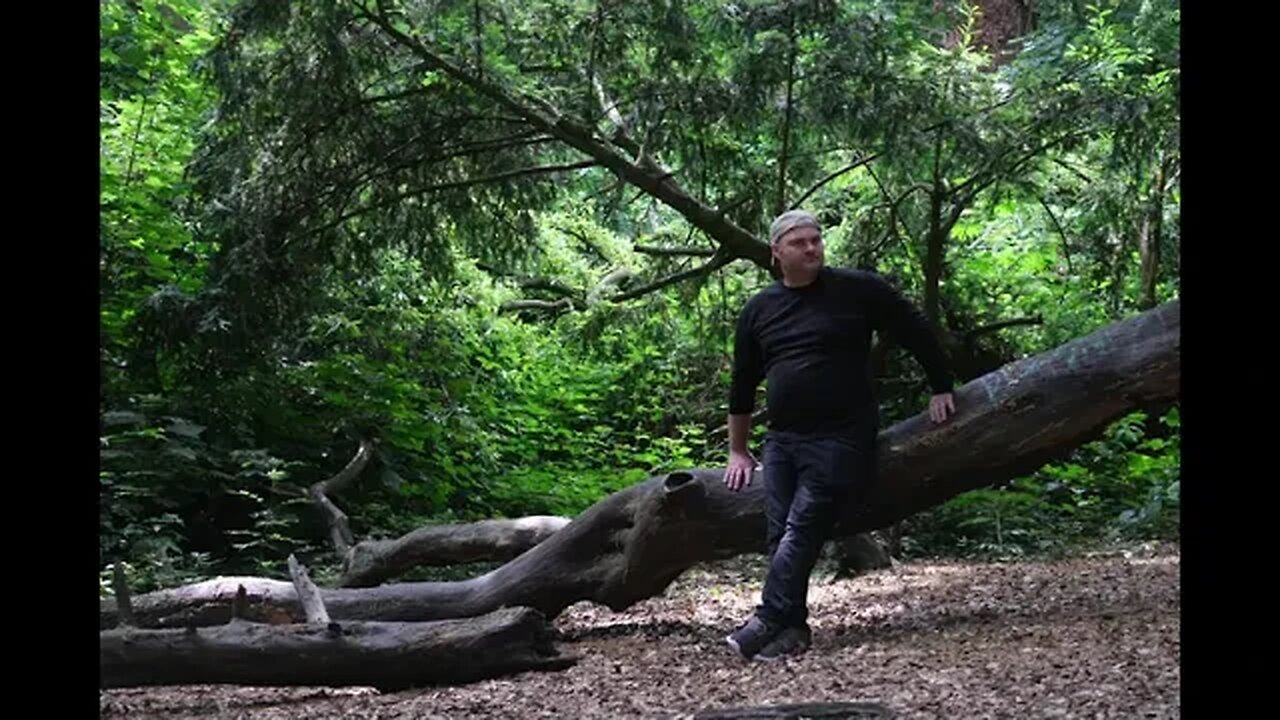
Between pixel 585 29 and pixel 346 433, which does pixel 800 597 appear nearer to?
pixel 585 29

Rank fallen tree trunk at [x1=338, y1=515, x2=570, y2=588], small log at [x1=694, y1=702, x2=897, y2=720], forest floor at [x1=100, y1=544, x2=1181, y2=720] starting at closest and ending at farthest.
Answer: small log at [x1=694, y1=702, x2=897, y2=720] < forest floor at [x1=100, y1=544, x2=1181, y2=720] < fallen tree trunk at [x1=338, y1=515, x2=570, y2=588]

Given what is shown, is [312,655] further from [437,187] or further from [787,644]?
[437,187]

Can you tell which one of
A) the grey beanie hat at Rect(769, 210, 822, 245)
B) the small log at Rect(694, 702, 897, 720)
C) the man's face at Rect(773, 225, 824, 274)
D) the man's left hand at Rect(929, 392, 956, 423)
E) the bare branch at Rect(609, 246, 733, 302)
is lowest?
the small log at Rect(694, 702, 897, 720)

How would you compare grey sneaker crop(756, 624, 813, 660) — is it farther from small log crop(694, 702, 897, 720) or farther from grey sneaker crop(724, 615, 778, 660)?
small log crop(694, 702, 897, 720)

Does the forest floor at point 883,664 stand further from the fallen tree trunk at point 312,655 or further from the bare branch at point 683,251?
the bare branch at point 683,251

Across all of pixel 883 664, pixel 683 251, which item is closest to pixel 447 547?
pixel 683 251

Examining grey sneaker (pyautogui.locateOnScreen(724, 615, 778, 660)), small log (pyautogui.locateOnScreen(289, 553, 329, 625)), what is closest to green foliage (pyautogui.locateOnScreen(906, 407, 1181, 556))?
grey sneaker (pyautogui.locateOnScreen(724, 615, 778, 660))

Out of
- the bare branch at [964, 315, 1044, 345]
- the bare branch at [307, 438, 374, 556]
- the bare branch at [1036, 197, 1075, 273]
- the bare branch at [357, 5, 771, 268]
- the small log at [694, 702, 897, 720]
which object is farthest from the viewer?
the bare branch at [964, 315, 1044, 345]

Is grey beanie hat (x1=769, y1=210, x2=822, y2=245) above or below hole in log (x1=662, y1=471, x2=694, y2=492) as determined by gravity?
above

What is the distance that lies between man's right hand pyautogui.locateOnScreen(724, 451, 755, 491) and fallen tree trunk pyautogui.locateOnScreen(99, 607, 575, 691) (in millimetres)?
1333

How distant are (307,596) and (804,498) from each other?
248 cm

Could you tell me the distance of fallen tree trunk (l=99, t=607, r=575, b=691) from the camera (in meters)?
5.38

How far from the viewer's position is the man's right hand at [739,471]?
6134 mm
